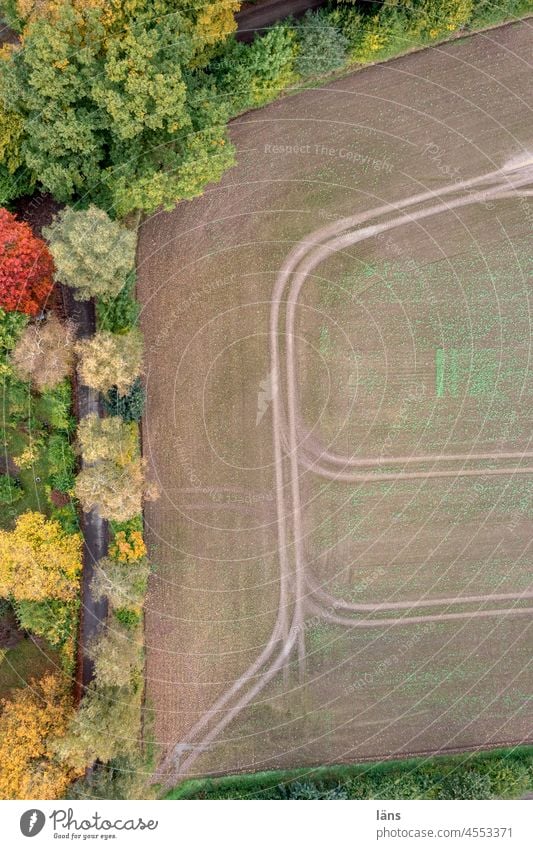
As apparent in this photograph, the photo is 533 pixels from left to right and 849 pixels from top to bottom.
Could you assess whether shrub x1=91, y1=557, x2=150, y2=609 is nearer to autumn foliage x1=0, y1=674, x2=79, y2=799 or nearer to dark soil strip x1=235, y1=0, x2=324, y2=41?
autumn foliage x1=0, y1=674, x2=79, y2=799

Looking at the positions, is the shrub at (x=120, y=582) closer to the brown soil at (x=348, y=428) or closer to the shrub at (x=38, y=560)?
the shrub at (x=38, y=560)

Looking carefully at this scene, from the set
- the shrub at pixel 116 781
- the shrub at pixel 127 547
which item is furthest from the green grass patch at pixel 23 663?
the shrub at pixel 127 547

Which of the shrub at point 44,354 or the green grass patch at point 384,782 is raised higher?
the shrub at point 44,354

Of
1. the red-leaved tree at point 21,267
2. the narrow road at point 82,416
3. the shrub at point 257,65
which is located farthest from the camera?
the narrow road at point 82,416

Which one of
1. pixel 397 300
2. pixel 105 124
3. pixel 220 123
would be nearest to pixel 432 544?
pixel 397 300

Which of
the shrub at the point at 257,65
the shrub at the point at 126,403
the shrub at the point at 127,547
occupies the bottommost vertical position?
the shrub at the point at 127,547

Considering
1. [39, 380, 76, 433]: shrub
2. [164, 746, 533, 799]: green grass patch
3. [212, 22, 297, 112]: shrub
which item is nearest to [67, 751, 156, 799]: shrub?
[164, 746, 533, 799]: green grass patch
